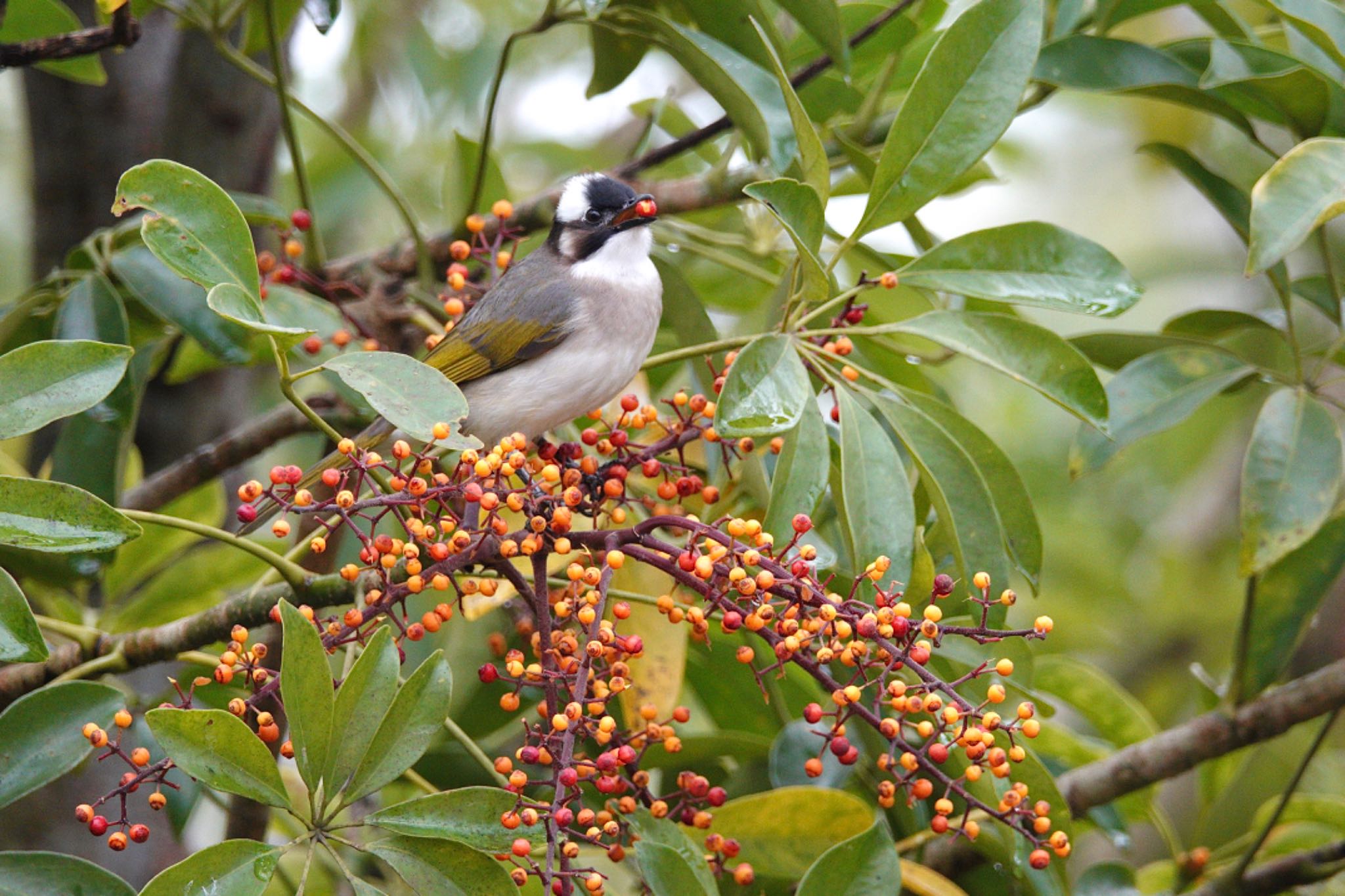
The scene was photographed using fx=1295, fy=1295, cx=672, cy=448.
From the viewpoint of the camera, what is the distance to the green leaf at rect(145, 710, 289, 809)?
1565mm

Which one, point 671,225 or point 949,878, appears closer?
point 949,878

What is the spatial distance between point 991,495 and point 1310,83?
945 mm

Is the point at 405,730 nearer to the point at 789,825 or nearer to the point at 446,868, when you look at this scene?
the point at 446,868

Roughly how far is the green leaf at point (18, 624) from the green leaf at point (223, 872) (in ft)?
0.96

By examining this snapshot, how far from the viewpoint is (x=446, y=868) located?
1663 mm

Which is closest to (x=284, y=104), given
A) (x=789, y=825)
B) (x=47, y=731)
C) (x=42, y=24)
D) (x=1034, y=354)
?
(x=42, y=24)

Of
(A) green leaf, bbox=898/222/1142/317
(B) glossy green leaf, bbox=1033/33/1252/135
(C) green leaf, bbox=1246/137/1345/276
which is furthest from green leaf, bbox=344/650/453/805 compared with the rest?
(B) glossy green leaf, bbox=1033/33/1252/135

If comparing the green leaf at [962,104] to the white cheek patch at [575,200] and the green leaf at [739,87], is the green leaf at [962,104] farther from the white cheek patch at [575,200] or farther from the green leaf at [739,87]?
the white cheek patch at [575,200]

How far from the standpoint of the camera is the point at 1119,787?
266 cm

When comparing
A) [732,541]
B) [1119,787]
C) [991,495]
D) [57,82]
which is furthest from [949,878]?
[57,82]

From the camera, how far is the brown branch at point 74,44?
7.13 feet

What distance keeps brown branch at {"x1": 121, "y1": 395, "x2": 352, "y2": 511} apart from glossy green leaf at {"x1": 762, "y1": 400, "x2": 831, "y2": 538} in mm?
1363

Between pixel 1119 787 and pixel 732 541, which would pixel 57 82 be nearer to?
pixel 732 541

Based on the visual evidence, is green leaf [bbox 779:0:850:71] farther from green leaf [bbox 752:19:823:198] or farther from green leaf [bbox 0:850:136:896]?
green leaf [bbox 0:850:136:896]
